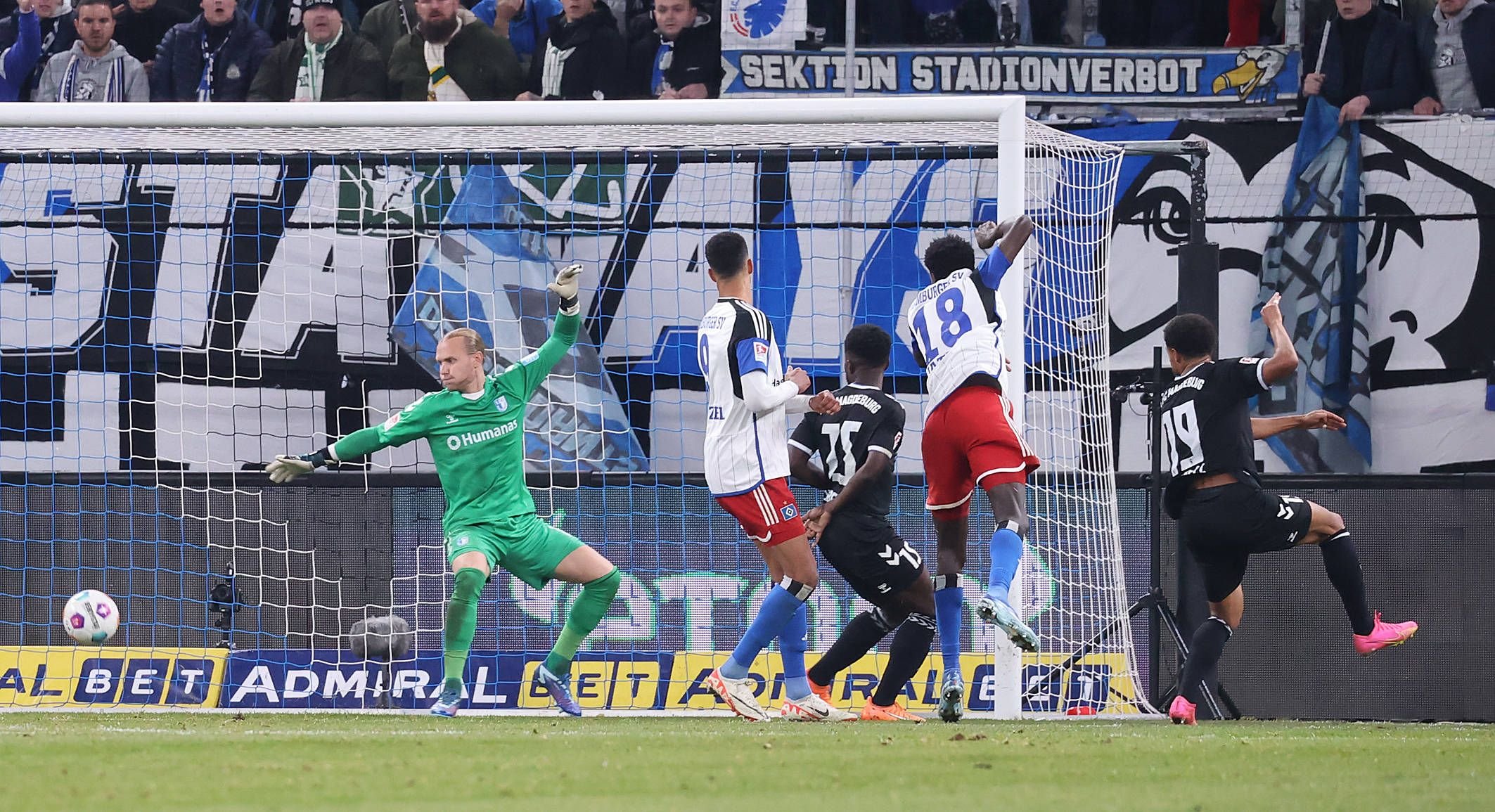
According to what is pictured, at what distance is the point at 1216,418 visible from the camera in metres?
7.92

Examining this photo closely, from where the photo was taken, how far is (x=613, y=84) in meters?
13.0

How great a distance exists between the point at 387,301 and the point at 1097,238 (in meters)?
4.56

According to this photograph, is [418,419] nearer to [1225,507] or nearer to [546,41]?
[1225,507]

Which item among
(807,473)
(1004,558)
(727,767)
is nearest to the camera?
(727,767)

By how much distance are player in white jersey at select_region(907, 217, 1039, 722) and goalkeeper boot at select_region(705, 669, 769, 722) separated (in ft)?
2.71

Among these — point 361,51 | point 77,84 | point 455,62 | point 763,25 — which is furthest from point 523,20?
point 77,84

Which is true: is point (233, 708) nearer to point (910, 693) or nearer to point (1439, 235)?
point (910, 693)

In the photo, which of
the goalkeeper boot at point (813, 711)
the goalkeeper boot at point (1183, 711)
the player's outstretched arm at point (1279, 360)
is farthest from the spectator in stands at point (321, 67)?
the goalkeeper boot at point (1183, 711)

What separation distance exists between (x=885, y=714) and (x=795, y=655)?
1.64 feet

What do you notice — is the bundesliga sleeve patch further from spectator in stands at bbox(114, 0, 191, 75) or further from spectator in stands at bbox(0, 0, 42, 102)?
spectator in stands at bbox(0, 0, 42, 102)

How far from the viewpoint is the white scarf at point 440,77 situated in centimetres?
1291

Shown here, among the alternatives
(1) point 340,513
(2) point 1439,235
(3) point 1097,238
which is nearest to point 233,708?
(1) point 340,513

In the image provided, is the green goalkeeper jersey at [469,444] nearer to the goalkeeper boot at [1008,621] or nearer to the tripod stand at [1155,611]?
the goalkeeper boot at [1008,621]

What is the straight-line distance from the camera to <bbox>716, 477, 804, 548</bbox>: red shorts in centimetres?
752
